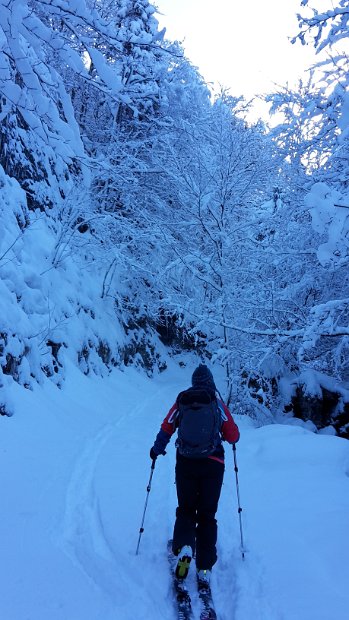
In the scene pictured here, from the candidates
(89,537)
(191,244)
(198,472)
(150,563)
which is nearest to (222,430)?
(198,472)

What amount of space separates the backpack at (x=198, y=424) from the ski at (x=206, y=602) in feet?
3.58

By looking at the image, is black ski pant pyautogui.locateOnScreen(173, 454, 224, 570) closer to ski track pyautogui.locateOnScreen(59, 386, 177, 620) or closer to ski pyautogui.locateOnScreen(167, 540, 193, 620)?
ski pyautogui.locateOnScreen(167, 540, 193, 620)

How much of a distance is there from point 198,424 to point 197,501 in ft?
2.60

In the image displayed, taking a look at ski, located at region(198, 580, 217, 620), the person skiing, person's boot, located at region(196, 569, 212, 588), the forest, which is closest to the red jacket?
the person skiing

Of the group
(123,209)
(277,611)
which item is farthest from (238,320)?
(277,611)

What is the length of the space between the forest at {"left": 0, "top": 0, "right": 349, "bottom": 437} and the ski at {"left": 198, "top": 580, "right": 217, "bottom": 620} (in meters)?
3.36

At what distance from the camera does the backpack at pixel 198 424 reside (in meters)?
4.18

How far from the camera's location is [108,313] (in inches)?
670

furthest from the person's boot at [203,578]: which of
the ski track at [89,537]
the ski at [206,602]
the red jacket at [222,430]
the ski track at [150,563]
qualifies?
the red jacket at [222,430]

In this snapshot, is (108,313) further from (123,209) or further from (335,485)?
(335,485)

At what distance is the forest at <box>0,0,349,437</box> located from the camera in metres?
8.60

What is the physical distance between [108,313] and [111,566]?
43.6 feet

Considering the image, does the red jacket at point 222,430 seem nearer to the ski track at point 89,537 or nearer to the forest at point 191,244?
the ski track at point 89,537

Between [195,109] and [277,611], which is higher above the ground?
[195,109]
